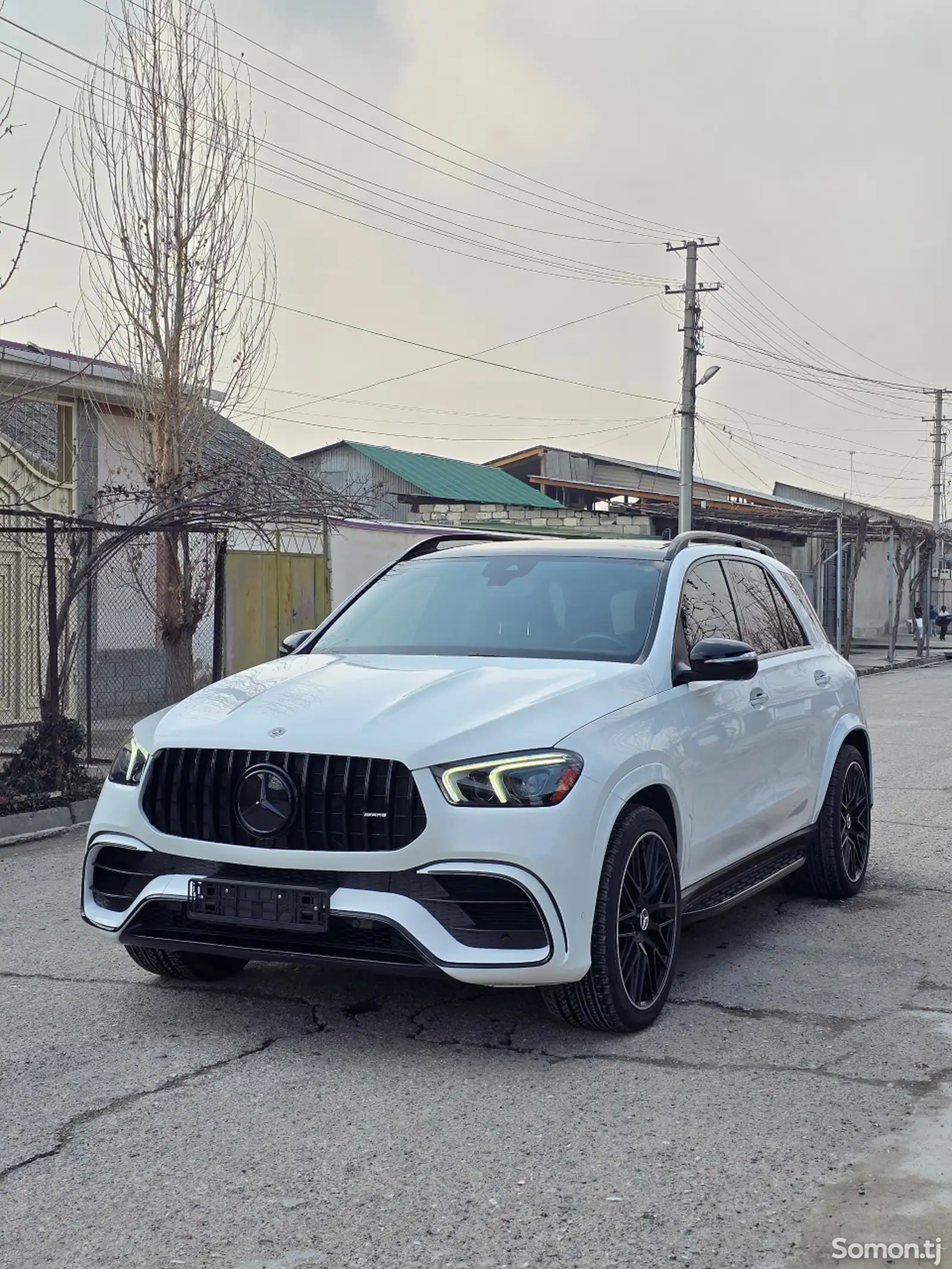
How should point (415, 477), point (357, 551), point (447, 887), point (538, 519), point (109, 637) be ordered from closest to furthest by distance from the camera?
point (447, 887) < point (109, 637) < point (357, 551) < point (538, 519) < point (415, 477)

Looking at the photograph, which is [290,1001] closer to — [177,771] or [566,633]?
[177,771]

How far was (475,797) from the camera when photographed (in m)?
4.52

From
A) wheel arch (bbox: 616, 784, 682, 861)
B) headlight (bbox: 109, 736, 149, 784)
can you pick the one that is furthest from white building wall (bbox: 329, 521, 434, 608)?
wheel arch (bbox: 616, 784, 682, 861)

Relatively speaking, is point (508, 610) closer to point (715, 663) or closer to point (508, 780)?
point (715, 663)

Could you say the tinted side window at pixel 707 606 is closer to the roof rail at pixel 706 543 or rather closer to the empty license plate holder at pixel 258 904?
the roof rail at pixel 706 543

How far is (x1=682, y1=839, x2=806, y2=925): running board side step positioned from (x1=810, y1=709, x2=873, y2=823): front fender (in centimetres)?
26

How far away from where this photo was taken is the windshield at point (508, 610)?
5.70m

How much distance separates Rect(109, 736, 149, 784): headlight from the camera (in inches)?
199

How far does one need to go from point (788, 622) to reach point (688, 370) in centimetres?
2499

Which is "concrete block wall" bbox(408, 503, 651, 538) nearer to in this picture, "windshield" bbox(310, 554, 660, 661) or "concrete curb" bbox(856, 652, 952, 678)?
"concrete curb" bbox(856, 652, 952, 678)

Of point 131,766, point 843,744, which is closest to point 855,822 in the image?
point 843,744

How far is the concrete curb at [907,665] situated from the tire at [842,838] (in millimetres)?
20826

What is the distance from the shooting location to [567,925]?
4.51 meters

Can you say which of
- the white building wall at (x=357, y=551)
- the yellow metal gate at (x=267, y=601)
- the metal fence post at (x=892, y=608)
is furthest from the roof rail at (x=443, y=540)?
the metal fence post at (x=892, y=608)
